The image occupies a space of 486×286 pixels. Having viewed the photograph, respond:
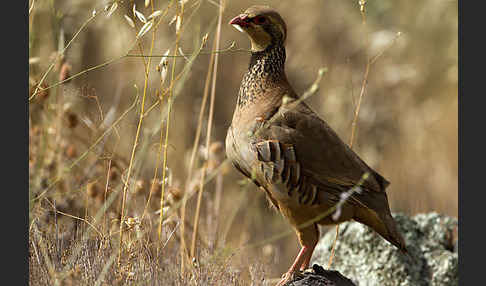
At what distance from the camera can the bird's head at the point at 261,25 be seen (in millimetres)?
3281

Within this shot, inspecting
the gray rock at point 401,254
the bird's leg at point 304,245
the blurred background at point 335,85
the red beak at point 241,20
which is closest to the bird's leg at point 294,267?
the bird's leg at point 304,245

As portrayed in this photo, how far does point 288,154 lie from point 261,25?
655 millimetres

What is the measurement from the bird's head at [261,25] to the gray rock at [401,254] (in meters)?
1.66

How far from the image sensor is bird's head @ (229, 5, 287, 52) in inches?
129

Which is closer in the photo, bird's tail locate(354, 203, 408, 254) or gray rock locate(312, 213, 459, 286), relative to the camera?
bird's tail locate(354, 203, 408, 254)

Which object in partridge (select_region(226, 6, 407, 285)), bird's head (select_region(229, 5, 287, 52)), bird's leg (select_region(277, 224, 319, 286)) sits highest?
bird's head (select_region(229, 5, 287, 52))

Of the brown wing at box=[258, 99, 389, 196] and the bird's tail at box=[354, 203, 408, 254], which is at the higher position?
the brown wing at box=[258, 99, 389, 196]

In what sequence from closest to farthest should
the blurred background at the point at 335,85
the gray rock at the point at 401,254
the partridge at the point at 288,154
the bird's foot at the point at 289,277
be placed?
the partridge at the point at 288,154 → the bird's foot at the point at 289,277 → the gray rock at the point at 401,254 → the blurred background at the point at 335,85

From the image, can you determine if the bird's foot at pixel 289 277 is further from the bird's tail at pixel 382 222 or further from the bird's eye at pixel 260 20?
the bird's eye at pixel 260 20

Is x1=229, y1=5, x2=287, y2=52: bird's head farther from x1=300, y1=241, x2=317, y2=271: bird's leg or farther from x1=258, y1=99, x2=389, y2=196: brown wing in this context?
x1=300, y1=241, x2=317, y2=271: bird's leg

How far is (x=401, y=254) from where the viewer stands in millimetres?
4355

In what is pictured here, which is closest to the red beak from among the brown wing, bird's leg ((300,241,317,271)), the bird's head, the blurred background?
the bird's head

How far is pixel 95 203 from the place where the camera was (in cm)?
390

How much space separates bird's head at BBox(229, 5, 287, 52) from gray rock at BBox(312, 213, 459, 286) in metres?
1.66
